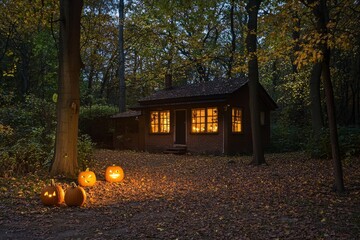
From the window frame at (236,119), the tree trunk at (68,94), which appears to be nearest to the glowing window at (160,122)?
the window frame at (236,119)

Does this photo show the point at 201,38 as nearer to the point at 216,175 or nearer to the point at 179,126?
the point at 179,126

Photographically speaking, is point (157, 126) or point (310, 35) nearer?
point (310, 35)

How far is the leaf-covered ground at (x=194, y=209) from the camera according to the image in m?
5.00

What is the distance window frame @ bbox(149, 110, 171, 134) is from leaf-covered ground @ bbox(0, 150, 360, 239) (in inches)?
424

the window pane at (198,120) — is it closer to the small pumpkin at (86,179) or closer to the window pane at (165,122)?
the window pane at (165,122)

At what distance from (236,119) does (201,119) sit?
196cm

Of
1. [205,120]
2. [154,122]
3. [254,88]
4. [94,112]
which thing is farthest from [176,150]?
[254,88]

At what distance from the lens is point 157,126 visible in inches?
856

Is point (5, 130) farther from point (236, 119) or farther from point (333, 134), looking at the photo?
point (236, 119)

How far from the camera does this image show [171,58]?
28.7 m

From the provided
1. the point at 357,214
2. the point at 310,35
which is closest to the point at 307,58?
the point at 310,35

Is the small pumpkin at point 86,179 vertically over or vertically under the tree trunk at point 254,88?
under

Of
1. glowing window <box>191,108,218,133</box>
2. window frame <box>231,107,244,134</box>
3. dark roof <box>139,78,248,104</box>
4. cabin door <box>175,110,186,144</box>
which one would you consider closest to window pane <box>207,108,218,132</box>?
glowing window <box>191,108,218,133</box>

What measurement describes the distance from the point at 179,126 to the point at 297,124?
8.86 m
